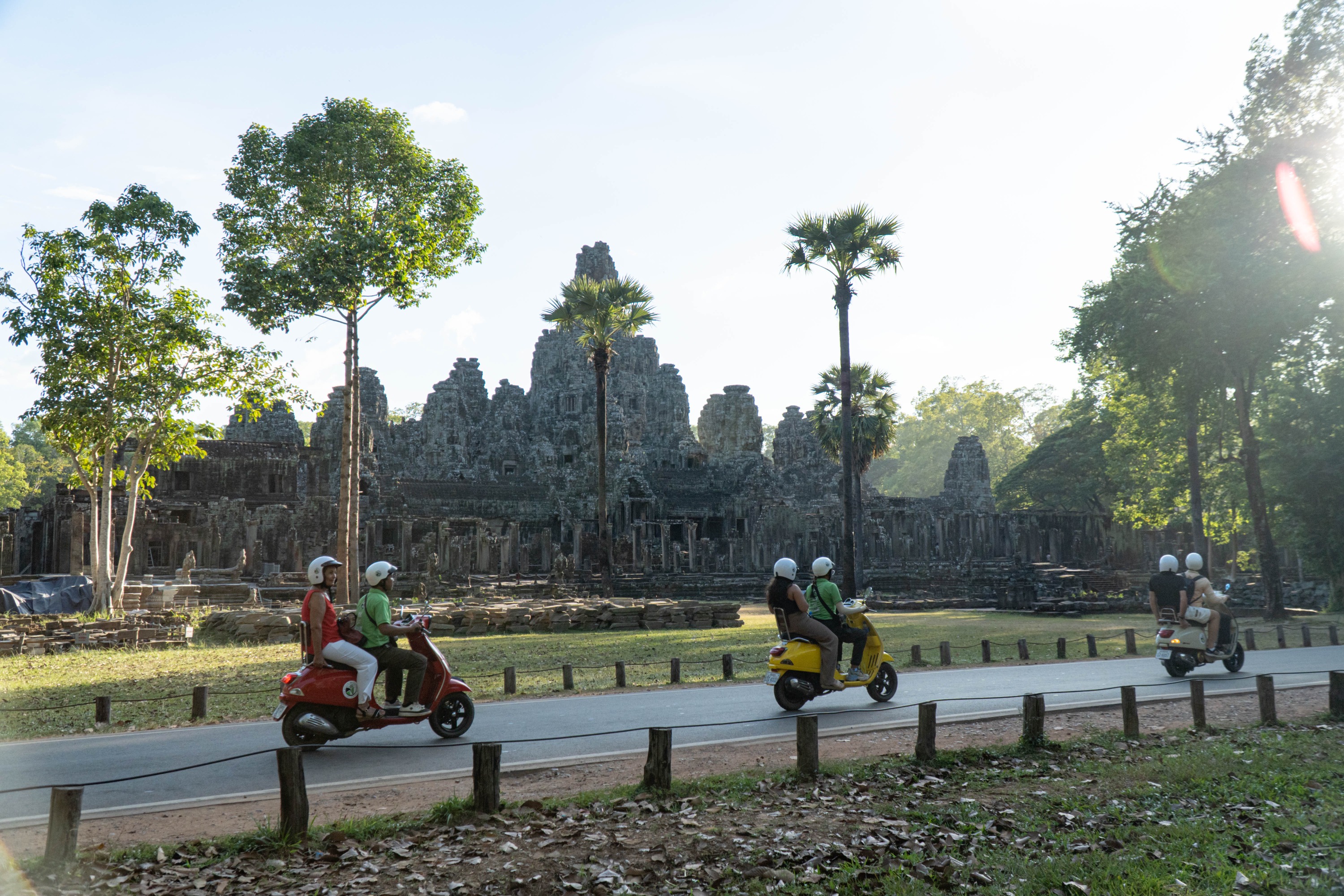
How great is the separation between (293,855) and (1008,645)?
1619 centimetres

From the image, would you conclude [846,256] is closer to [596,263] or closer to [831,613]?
[831,613]

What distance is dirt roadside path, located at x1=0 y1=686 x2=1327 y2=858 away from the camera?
5.92m

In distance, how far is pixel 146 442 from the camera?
23312 mm

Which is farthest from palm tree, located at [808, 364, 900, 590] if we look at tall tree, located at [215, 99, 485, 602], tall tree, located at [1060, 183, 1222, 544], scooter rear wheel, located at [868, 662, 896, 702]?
scooter rear wheel, located at [868, 662, 896, 702]

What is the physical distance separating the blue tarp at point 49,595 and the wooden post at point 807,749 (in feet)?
71.2

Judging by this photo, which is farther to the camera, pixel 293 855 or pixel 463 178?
pixel 463 178

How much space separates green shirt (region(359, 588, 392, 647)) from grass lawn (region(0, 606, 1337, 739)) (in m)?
3.21

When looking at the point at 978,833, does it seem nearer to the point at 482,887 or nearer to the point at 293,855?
the point at 482,887

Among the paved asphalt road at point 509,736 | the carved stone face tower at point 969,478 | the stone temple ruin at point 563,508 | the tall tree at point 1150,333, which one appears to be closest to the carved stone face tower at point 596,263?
the stone temple ruin at point 563,508

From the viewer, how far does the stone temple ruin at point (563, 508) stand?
122ft

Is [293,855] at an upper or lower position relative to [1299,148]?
lower

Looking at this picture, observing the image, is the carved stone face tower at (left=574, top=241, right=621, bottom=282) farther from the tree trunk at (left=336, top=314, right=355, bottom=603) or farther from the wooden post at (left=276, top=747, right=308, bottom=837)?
the wooden post at (left=276, top=747, right=308, bottom=837)

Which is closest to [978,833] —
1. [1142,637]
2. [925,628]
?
[1142,637]

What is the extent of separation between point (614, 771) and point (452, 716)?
1927 millimetres
